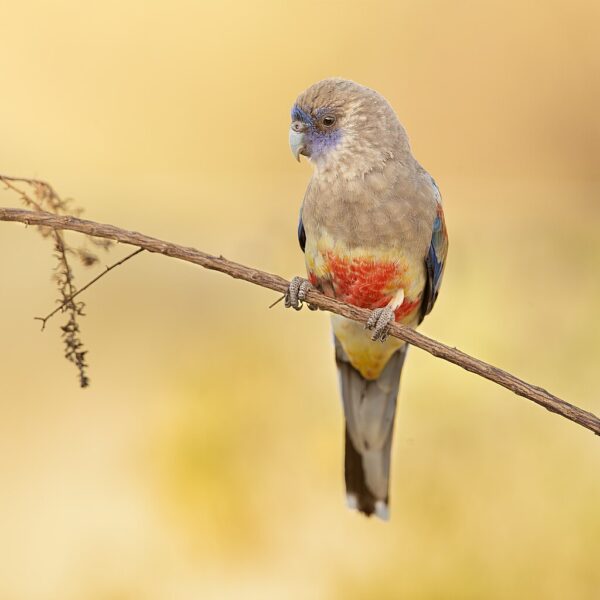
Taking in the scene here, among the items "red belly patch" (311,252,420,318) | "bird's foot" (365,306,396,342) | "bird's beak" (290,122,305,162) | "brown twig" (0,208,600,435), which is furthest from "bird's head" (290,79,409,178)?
"brown twig" (0,208,600,435)

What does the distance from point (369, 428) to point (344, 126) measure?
5.89 feet

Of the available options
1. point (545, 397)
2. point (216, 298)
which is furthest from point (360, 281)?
point (216, 298)

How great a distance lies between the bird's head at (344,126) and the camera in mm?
3805

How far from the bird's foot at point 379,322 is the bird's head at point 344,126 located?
61 centimetres

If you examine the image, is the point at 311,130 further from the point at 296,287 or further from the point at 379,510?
the point at 379,510

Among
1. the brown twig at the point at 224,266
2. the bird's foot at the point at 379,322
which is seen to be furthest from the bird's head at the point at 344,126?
the brown twig at the point at 224,266

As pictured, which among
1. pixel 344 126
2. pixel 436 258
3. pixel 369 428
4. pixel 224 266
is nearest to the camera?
pixel 224 266

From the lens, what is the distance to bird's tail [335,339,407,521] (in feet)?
15.8

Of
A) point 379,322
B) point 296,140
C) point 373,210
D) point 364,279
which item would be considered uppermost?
point 296,140

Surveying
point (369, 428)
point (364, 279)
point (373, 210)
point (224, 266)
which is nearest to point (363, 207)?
point (373, 210)

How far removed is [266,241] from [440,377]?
163 centimetres

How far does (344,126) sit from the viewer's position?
12.6 feet

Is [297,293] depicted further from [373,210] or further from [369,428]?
[369,428]

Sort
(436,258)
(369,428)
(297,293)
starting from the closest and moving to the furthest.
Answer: (297,293)
(436,258)
(369,428)
